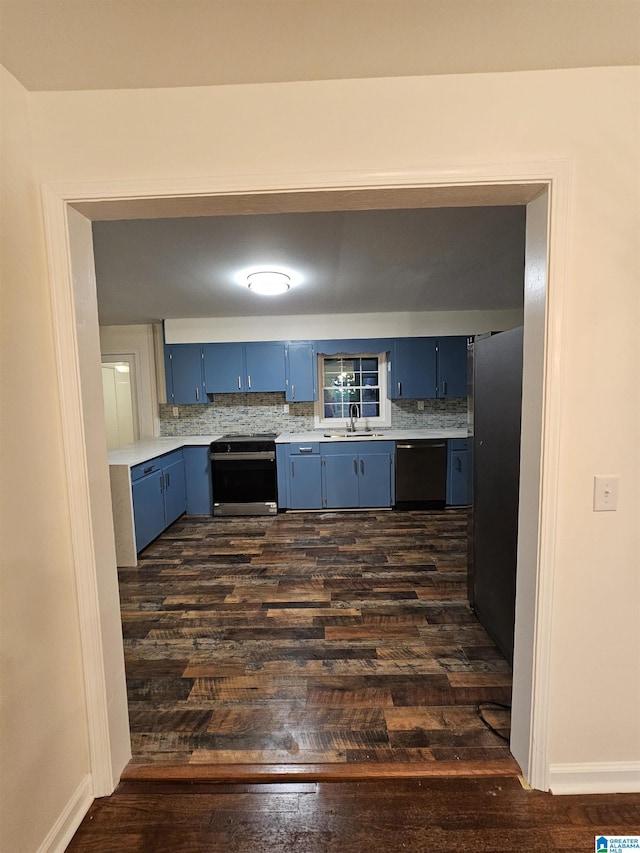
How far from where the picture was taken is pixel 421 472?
432 centimetres

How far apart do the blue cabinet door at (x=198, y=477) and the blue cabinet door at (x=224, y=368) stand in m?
0.81

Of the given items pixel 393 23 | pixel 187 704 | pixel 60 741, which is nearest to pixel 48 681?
pixel 60 741

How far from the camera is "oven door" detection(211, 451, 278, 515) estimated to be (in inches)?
168

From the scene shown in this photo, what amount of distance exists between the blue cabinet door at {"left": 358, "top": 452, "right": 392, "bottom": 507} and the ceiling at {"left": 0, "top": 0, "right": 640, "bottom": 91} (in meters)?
3.55

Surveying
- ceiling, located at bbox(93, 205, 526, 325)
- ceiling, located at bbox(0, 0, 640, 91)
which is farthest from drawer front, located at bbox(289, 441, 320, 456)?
ceiling, located at bbox(0, 0, 640, 91)

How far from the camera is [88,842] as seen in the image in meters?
1.16

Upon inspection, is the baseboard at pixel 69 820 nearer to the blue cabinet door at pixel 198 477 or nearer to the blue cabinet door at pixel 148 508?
the blue cabinet door at pixel 148 508

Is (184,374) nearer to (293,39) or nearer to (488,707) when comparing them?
(293,39)

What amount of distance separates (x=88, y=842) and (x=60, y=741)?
1.07 ft

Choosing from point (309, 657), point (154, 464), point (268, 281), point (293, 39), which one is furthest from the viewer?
point (154, 464)

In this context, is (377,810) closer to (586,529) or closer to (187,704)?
(187,704)

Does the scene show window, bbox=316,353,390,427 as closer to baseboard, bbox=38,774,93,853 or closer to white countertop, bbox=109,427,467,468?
white countertop, bbox=109,427,467,468

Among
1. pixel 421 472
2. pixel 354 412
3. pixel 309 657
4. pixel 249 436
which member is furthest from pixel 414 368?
pixel 309 657

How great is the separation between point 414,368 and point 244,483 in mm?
2500
